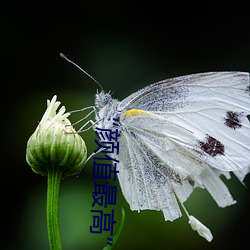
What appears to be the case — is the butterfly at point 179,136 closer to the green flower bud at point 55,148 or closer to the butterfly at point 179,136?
the butterfly at point 179,136

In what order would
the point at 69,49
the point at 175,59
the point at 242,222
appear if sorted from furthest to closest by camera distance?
the point at 69,49, the point at 175,59, the point at 242,222

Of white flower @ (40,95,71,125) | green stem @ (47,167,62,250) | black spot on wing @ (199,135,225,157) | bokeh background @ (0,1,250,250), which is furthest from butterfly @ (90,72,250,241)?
bokeh background @ (0,1,250,250)

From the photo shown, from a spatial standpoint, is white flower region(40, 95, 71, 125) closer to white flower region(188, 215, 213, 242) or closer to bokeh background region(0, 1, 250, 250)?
white flower region(188, 215, 213, 242)

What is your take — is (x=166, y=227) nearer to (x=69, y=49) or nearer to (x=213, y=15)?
(x=69, y=49)

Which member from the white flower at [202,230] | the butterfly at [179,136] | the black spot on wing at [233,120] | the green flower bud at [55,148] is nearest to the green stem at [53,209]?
the green flower bud at [55,148]

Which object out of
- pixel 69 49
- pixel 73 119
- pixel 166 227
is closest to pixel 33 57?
pixel 69 49

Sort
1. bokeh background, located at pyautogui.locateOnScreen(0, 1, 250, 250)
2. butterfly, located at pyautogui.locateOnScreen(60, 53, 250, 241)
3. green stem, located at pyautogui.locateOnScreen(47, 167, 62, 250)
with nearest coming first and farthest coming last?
green stem, located at pyautogui.locateOnScreen(47, 167, 62, 250), butterfly, located at pyautogui.locateOnScreen(60, 53, 250, 241), bokeh background, located at pyautogui.locateOnScreen(0, 1, 250, 250)
